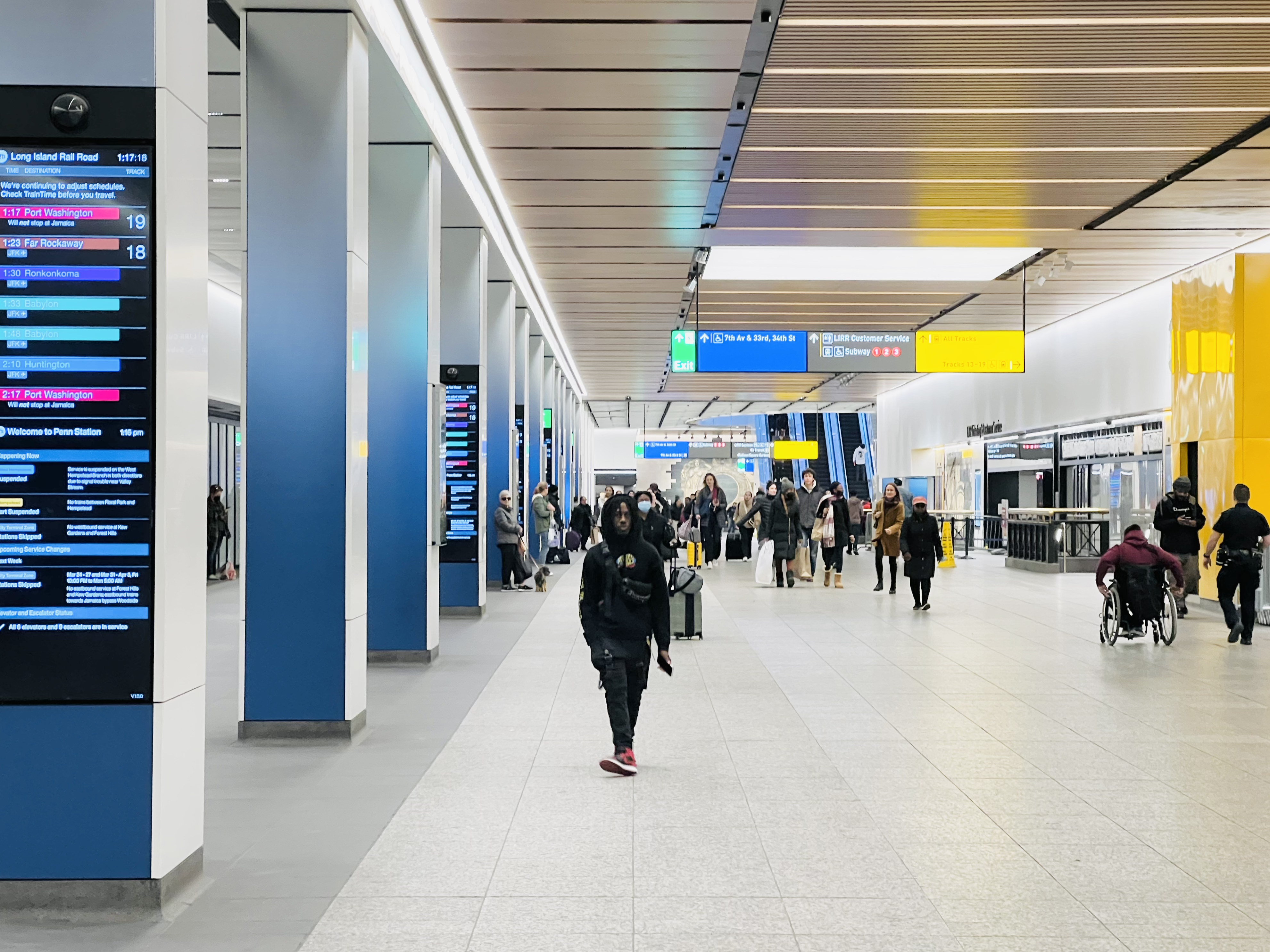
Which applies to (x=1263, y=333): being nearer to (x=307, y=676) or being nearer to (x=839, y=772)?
(x=839, y=772)

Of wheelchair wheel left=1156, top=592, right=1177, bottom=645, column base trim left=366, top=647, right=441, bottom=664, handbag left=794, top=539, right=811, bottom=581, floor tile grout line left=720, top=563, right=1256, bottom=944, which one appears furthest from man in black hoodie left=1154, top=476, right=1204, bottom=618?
column base trim left=366, top=647, right=441, bottom=664

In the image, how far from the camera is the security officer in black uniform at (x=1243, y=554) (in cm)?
1318

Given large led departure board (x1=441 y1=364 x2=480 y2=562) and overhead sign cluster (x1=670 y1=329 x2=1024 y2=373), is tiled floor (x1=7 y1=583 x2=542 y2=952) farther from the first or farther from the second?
overhead sign cluster (x1=670 y1=329 x2=1024 y2=373)

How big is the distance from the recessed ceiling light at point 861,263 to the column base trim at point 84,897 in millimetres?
13858

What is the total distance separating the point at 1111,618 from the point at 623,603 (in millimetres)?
7777

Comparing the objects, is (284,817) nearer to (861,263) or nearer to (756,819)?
(756,819)

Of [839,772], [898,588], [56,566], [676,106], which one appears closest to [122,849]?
[56,566]

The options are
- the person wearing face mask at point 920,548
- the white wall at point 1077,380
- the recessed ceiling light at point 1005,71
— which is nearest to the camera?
the recessed ceiling light at point 1005,71

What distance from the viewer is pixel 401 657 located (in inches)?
446

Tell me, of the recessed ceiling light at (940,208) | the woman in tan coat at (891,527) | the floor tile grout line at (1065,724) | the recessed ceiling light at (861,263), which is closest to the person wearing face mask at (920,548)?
the woman in tan coat at (891,527)

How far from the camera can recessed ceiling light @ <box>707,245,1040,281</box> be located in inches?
708

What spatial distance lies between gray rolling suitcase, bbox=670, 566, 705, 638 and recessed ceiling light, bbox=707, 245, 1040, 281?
19.1 ft

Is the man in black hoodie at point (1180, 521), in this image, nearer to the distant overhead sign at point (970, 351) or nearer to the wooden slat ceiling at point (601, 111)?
the distant overhead sign at point (970, 351)

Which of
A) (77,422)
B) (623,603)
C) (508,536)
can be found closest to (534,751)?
(623,603)
